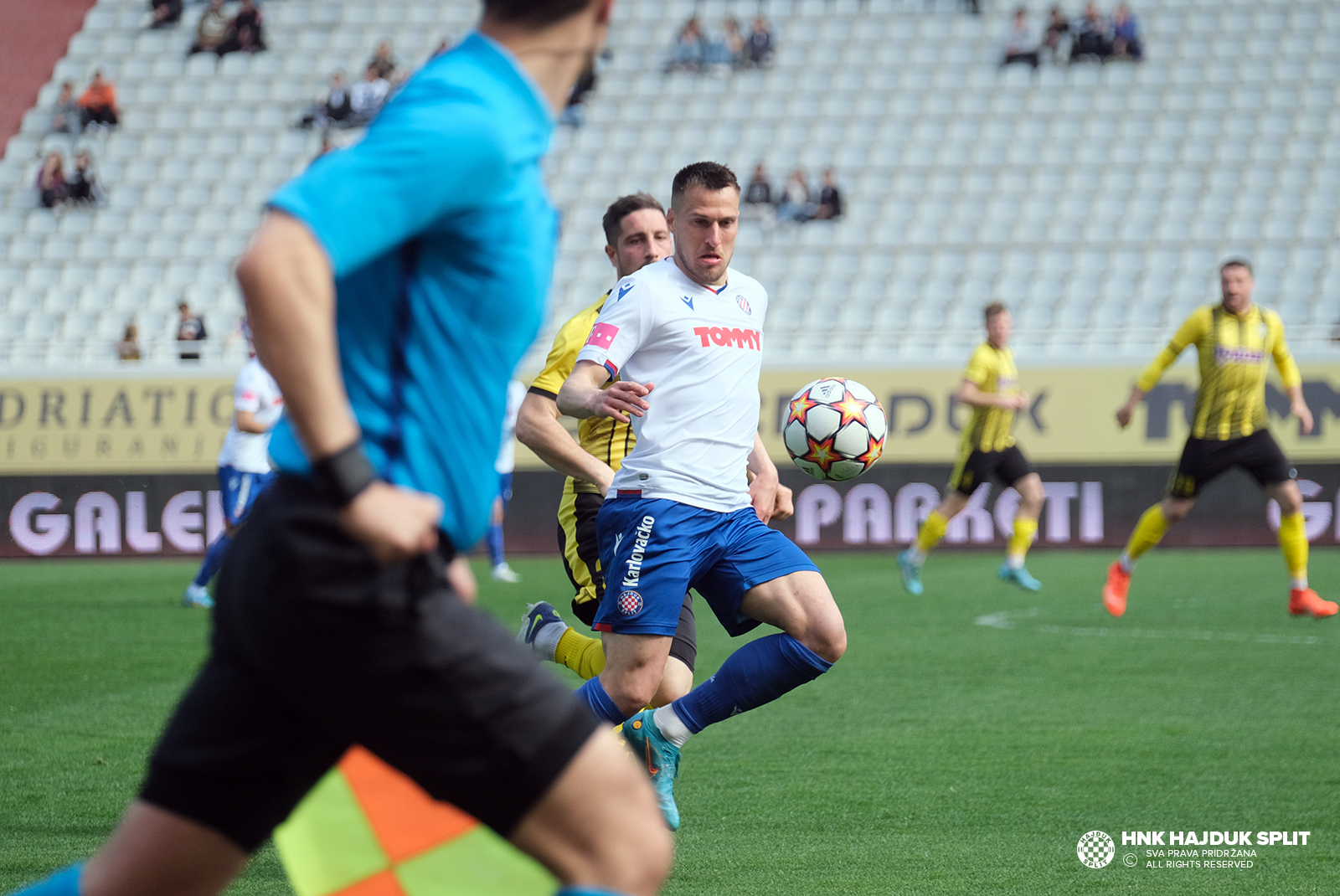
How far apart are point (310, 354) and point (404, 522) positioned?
25cm

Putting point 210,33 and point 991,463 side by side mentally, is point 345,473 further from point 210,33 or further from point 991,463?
point 210,33

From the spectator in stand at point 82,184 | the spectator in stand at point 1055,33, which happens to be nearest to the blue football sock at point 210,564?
the spectator in stand at point 82,184

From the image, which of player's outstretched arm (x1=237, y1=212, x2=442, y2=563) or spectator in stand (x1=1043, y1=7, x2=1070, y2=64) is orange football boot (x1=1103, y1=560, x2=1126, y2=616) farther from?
spectator in stand (x1=1043, y1=7, x2=1070, y2=64)

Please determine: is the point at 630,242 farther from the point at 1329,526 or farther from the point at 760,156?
the point at 760,156

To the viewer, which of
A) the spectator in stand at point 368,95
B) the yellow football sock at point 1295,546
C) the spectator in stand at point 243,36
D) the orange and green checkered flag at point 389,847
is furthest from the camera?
the spectator in stand at point 243,36

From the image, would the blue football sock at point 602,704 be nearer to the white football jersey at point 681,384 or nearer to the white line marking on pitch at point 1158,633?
the white football jersey at point 681,384

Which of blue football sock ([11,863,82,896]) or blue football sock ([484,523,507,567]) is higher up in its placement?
blue football sock ([11,863,82,896])

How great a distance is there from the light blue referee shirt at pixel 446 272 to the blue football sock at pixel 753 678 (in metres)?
2.79

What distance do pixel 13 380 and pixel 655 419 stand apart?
14.8m

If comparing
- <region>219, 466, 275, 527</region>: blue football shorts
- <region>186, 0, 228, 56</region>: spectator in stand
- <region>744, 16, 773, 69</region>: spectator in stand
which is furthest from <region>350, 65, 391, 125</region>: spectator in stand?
<region>219, 466, 275, 527</region>: blue football shorts

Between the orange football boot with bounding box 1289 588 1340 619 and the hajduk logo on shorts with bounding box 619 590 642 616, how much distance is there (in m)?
7.13

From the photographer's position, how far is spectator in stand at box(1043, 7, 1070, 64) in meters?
24.8

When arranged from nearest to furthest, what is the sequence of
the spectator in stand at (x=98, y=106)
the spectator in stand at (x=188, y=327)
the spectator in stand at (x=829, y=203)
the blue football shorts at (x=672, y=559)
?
the blue football shorts at (x=672, y=559)
the spectator in stand at (x=188, y=327)
the spectator in stand at (x=829, y=203)
the spectator in stand at (x=98, y=106)

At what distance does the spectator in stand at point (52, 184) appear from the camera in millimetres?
24469
